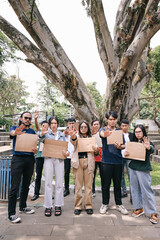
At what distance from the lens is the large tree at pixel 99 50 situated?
5081mm

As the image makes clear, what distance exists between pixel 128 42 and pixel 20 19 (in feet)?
12.7

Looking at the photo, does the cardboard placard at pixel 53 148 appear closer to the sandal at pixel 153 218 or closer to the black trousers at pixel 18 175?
the black trousers at pixel 18 175

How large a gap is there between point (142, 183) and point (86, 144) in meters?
1.25

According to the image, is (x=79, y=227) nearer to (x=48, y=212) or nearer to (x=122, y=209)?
(x=48, y=212)

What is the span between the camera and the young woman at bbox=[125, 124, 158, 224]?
3387 millimetres

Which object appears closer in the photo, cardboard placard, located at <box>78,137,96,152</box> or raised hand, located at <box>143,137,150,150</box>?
raised hand, located at <box>143,137,150,150</box>

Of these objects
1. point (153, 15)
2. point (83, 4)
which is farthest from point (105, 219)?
point (83, 4)

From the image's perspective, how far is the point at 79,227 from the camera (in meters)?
3.11

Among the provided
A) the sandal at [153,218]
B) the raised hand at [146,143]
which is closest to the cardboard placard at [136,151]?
the raised hand at [146,143]

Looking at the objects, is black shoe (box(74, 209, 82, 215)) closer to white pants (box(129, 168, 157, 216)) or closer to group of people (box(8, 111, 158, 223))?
group of people (box(8, 111, 158, 223))

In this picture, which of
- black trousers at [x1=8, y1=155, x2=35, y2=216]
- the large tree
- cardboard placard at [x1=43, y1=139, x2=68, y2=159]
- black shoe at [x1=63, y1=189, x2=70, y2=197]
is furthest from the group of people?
the large tree

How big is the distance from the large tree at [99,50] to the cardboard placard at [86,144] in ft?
8.31

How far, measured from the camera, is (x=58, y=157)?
3.66 m

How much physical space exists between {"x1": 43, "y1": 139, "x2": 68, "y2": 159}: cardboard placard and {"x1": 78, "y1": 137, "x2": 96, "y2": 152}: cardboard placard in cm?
34
